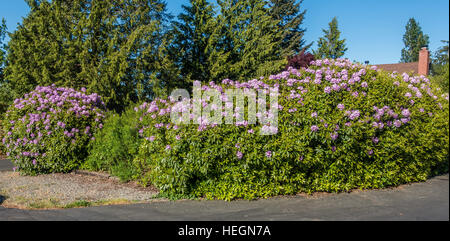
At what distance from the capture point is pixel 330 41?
28281mm

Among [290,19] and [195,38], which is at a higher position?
[290,19]

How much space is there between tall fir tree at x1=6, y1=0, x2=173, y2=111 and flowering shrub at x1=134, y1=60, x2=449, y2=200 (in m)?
6.99

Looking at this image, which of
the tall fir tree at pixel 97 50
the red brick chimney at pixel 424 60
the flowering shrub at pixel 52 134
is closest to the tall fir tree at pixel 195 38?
the tall fir tree at pixel 97 50

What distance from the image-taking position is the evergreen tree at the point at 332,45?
90.2 feet

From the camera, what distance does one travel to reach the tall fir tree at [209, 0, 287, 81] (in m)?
18.0

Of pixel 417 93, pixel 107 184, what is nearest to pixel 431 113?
pixel 417 93

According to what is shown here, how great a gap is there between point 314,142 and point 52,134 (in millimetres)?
6559

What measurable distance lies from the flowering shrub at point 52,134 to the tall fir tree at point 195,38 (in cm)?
955

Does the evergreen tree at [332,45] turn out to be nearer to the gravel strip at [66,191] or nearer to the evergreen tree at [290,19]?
the evergreen tree at [290,19]

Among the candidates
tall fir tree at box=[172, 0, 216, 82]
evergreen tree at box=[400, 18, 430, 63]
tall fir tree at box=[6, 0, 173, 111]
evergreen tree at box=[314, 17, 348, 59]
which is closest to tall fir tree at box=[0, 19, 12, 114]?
tall fir tree at box=[6, 0, 173, 111]

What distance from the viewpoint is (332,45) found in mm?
28016

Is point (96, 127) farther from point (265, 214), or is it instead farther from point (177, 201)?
point (265, 214)

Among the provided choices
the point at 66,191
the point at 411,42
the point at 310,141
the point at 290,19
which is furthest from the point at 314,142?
the point at 411,42

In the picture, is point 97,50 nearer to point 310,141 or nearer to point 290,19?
point 310,141
